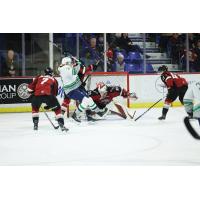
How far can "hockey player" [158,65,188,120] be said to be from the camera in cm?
313

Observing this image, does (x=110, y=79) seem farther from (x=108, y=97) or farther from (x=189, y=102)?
(x=189, y=102)

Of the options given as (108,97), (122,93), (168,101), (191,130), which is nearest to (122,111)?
(122,93)

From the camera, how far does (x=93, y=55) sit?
3363 millimetres

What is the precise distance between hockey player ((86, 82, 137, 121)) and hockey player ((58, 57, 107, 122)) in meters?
0.06

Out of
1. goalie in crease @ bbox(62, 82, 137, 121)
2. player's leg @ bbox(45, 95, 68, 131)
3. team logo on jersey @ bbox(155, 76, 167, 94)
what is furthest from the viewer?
goalie in crease @ bbox(62, 82, 137, 121)

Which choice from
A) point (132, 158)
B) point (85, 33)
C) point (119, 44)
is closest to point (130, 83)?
point (119, 44)

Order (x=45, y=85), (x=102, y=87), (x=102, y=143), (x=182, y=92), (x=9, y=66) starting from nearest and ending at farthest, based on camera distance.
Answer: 1. (x=102, y=143)
2. (x=182, y=92)
3. (x=45, y=85)
4. (x=9, y=66)
5. (x=102, y=87)

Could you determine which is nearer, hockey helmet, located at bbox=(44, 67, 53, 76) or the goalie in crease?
hockey helmet, located at bbox=(44, 67, 53, 76)

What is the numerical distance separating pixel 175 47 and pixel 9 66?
1067mm

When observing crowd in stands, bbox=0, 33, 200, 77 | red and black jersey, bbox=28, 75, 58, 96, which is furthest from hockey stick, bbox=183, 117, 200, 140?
red and black jersey, bbox=28, 75, 58, 96

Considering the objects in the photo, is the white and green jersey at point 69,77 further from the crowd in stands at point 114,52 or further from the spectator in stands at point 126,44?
the spectator in stands at point 126,44

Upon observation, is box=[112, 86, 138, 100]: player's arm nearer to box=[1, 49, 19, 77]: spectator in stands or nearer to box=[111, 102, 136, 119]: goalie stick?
box=[111, 102, 136, 119]: goalie stick

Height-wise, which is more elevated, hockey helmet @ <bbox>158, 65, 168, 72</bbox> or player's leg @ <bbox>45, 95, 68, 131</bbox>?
hockey helmet @ <bbox>158, 65, 168, 72</bbox>

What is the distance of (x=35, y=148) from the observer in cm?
289
